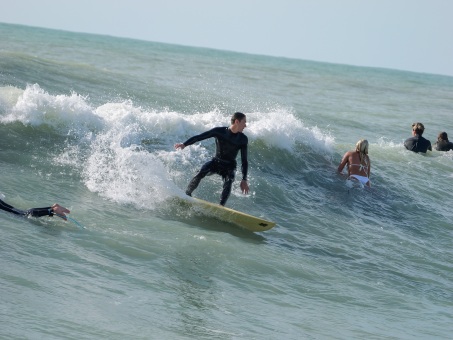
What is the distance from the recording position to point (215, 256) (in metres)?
8.78

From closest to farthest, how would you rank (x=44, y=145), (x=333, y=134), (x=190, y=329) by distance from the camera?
(x=190, y=329) < (x=44, y=145) < (x=333, y=134)

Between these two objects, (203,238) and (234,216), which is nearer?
(203,238)

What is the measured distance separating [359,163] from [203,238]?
211 inches

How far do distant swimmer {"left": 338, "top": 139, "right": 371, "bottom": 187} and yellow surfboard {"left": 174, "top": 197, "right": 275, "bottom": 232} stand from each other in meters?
4.19

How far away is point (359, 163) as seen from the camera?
548 inches

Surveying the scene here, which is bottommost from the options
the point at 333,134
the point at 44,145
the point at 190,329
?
the point at 190,329

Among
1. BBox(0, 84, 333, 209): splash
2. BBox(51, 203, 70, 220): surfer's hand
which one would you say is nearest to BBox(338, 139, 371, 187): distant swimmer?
BBox(0, 84, 333, 209): splash

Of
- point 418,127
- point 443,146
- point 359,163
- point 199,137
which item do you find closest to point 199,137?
point 199,137

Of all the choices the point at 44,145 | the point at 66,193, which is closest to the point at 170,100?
the point at 44,145

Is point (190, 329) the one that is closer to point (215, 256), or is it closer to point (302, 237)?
point (215, 256)

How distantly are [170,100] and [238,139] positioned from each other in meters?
12.6

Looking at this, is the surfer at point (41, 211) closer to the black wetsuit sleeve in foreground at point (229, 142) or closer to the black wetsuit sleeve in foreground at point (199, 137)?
the black wetsuit sleeve in foreground at point (199, 137)

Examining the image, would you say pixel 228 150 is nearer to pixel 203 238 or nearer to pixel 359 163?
pixel 203 238

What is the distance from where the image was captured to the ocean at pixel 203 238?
6.80 meters
